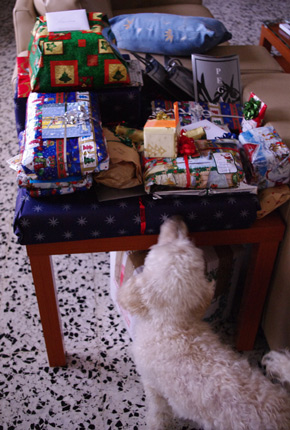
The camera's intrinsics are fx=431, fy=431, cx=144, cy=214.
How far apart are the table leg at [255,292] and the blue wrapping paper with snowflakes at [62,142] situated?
56cm

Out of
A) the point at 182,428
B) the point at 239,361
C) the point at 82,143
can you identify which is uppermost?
the point at 82,143

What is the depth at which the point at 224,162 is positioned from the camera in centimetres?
121

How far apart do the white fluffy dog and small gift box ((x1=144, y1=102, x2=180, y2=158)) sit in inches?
8.8

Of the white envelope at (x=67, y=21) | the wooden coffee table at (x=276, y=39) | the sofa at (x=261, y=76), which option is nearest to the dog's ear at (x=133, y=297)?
the sofa at (x=261, y=76)

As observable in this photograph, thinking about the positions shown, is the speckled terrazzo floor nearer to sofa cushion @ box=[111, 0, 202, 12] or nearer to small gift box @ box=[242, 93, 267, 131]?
small gift box @ box=[242, 93, 267, 131]

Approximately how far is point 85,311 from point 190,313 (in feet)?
2.37

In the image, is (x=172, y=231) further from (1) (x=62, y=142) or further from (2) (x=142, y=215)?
(1) (x=62, y=142)

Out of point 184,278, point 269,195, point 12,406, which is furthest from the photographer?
point 12,406

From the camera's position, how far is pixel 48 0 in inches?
74.0

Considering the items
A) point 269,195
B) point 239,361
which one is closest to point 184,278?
point 239,361

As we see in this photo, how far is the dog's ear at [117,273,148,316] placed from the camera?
1.04m

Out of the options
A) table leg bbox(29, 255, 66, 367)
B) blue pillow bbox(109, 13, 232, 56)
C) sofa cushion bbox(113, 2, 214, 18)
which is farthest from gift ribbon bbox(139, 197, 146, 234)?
sofa cushion bbox(113, 2, 214, 18)

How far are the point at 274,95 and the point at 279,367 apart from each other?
42.1 inches

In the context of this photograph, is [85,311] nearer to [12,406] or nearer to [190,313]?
[12,406]
